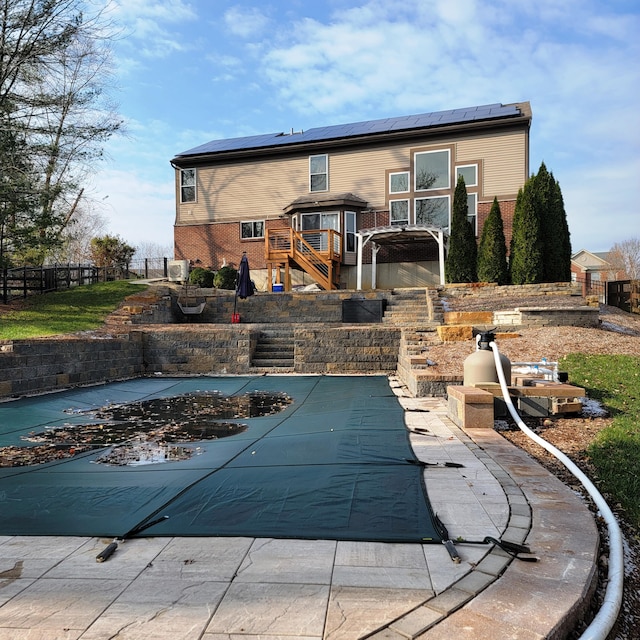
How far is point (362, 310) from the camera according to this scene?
45.1 feet

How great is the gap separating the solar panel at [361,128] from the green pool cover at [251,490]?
16.3 m

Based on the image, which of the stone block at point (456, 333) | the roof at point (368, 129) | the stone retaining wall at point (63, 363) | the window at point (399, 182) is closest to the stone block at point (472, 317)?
the stone block at point (456, 333)

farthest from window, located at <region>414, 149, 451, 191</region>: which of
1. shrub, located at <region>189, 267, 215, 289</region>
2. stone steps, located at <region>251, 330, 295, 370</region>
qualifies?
stone steps, located at <region>251, 330, 295, 370</region>

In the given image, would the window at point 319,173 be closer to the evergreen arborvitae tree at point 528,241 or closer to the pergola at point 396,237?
the pergola at point 396,237

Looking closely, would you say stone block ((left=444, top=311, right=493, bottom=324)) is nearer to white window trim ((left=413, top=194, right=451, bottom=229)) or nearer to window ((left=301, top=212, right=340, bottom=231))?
white window trim ((left=413, top=194, right=451, bottom=229))

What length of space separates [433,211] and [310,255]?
5134 mm

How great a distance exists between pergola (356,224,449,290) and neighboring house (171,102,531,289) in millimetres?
42

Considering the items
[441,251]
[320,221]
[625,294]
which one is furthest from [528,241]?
[320,221]

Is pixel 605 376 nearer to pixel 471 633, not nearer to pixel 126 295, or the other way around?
pixel 471 633

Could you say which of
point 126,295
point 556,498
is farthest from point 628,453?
point 126,295

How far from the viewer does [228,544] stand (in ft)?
7.58

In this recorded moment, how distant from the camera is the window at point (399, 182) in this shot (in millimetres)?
18625

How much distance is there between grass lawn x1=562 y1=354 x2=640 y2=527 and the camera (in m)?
3.10

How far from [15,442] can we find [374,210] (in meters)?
16.4
